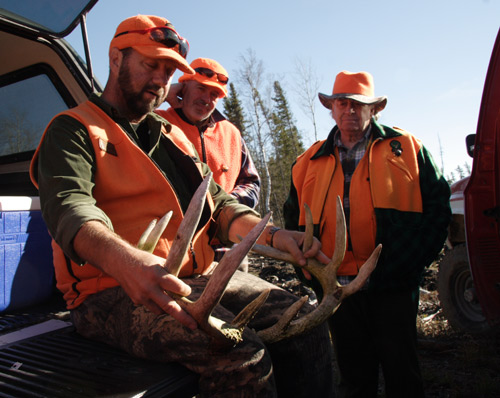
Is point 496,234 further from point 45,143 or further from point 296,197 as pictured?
point 45,143

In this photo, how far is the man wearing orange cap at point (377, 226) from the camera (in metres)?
3.29

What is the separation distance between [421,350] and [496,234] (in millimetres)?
1746

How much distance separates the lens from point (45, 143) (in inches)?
88.8

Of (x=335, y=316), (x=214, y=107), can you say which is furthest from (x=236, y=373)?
(x=214, y=107)

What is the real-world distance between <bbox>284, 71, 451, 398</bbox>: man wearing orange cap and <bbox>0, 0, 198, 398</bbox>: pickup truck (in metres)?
1.90

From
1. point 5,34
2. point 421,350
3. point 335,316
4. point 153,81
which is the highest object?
point 5,34

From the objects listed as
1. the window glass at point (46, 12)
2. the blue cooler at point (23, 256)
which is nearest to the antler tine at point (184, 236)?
the blue cooler at point (23, 256)

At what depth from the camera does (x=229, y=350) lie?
1.93 meters

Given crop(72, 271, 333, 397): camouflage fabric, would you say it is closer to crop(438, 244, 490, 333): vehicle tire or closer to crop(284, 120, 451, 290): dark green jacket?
crop(284, 120, 451, 290): dark green jacket

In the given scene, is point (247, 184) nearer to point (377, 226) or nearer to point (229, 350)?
point (377, 226)

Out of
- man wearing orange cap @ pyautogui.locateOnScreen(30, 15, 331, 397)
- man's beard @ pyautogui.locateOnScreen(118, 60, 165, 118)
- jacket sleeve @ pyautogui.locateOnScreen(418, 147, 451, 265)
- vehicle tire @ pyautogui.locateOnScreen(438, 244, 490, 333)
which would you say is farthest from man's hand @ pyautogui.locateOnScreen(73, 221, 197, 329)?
vehicle tire @ pyautogui.locateOnScreen(438, 244, 490, 333)

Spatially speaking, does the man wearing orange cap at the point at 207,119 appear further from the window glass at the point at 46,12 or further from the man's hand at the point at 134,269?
the man's hand at the point at 134,269

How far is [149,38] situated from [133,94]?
13.1 inches

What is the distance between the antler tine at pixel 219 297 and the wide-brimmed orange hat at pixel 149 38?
1.36 m
